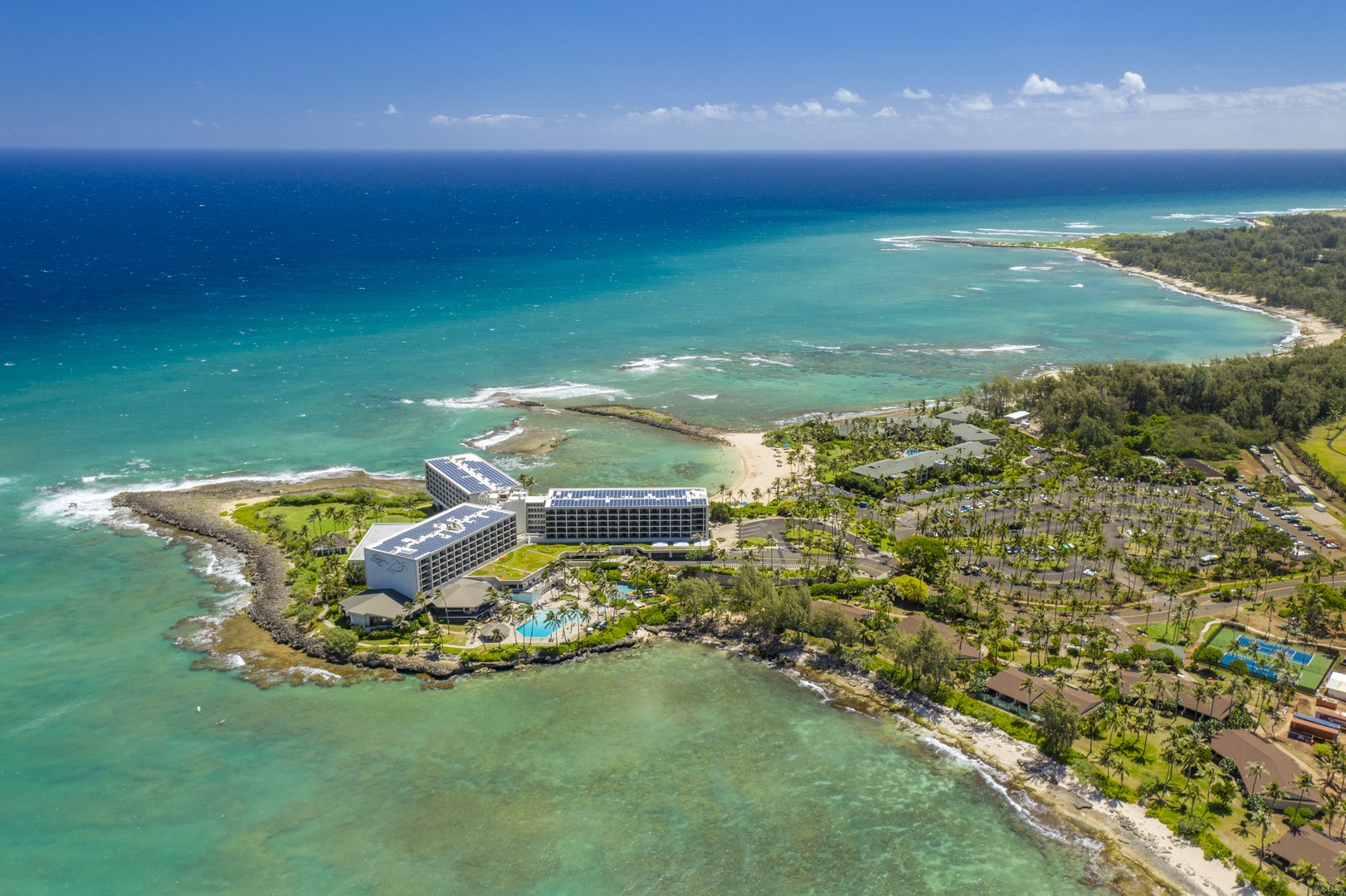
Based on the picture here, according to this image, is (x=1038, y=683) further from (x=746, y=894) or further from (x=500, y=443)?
(x=500, y=443)

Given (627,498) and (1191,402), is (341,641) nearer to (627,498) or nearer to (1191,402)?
(627,498)

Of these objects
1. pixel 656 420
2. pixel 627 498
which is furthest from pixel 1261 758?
pixel 656 420

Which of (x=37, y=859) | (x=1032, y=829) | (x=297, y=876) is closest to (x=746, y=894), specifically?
(x=1032, y=829)

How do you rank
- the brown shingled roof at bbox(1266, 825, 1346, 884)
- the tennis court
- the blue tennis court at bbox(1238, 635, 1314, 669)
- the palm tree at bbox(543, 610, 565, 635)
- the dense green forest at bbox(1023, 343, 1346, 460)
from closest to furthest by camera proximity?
the brown shingled roof at bbox(1266, 825, 1346, 884) → the tennis court → the blue tennis court at bbox(1238, 635, 1314, 669) → the palm tree at bbox(543, 610, 565, 635) → the dense green forest at bbox(1023, 343, 1346, 460)

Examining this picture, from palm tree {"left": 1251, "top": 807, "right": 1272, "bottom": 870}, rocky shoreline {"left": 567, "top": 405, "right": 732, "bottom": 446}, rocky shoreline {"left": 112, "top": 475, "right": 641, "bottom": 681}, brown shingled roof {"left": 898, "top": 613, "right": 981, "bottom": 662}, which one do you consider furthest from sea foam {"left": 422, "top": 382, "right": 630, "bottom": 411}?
palm tree {"left": 1251, "top": 807, "right": 1272, "bottom": 870}

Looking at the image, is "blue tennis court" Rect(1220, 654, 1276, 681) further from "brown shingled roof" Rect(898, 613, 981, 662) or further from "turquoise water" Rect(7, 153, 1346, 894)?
"turquoise water" Rect(7, 153, 1346, 894)
